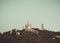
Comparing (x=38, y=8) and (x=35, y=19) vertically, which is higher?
(x=38, y=8)

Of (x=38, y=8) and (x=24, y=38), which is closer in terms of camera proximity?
(x=24, y=38)

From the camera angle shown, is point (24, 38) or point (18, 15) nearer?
point (24, 38)

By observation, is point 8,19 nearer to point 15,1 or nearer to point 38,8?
point 15,1

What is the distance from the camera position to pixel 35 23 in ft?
9.18

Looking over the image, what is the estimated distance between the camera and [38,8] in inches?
112

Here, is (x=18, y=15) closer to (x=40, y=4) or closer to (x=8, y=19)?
(x=8, y=19)

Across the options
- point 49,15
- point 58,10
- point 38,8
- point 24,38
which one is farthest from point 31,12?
point 24,38

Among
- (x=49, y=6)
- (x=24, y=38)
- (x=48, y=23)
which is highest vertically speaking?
(x=49, y=6)

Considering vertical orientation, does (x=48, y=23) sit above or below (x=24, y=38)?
above

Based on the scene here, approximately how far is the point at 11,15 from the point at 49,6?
0.90m

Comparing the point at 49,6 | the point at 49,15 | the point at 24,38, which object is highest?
the point at 49,6

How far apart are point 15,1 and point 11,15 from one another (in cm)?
34

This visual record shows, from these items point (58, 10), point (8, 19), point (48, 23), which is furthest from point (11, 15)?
point (58, 10)

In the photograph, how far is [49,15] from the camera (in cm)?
281
